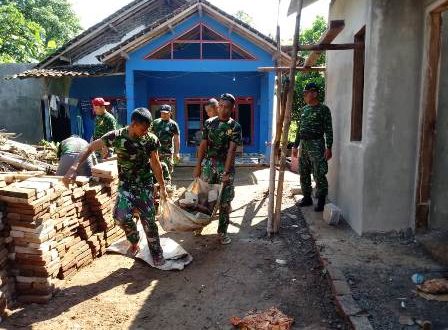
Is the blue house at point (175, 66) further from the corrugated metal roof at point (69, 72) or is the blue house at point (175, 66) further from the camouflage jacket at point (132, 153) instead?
the camouflage jacket at point (132, 153)

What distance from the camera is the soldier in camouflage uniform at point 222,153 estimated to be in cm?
504

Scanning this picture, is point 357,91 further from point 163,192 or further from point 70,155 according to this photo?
point 70,155

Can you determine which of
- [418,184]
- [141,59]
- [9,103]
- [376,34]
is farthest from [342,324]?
[9,103]

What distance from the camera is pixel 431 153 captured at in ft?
15.0

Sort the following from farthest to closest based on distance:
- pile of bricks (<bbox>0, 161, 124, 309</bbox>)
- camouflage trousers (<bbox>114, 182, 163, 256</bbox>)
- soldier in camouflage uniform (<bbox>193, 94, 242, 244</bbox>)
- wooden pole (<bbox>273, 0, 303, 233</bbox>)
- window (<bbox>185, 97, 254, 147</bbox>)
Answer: window (<bbox>185, 97, 254, 147</bbox>) < soldier in camouflage uniform (<bbox>193, 94, 242, 244</bbox>) < wooden pole (<bbox>273, 0, 303, 233</bbox>) < camouflage trousers (<bbox>114, 182, 163, 256</bbox>) < pile of bricks (<bbox>0, 161, 124, 309</bbox>)

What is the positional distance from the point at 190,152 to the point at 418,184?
10369 mm

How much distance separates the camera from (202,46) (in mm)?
12055

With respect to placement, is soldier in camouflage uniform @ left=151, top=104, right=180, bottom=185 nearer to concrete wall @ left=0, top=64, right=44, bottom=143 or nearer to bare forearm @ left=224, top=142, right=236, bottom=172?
bare forearm @ left=224, top=142, right=236, bottom=172

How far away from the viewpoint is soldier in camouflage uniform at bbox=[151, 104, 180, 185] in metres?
7.05

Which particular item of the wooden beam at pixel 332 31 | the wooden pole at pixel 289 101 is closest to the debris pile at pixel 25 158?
the wooden pole at pixel 289 101

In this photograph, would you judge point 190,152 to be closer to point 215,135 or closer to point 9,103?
point 9,103

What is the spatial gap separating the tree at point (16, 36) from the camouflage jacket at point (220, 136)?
1520cm

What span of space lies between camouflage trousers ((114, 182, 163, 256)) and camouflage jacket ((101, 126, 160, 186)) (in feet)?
0.27

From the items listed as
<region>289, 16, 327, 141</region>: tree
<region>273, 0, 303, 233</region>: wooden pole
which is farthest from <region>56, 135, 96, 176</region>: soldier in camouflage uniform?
<region>289, 16, 327, 141</region>: tree
